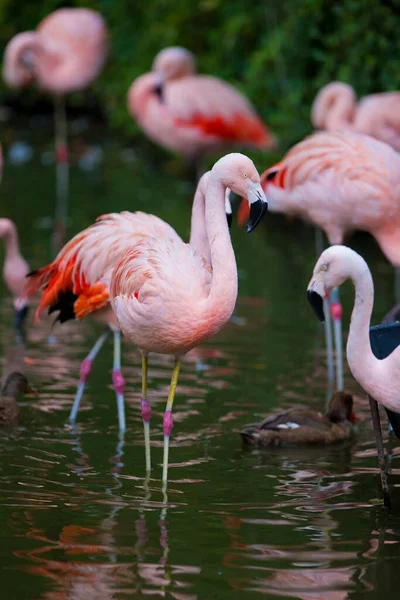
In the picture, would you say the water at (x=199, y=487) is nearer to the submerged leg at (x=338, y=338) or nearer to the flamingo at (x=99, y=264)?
the submerged leg at (x=338, y=338)

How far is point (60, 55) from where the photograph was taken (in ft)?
46.3

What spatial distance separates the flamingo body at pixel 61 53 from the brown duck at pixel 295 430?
8790 millimetres

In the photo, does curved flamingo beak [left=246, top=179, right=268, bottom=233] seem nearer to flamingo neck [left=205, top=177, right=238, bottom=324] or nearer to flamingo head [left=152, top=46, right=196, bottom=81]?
flamingo neck [left=205, top=177, right=238, bottom=324]

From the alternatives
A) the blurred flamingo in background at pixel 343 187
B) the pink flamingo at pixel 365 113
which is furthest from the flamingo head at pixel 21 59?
the blurred flamingo in background at pixel 343 187

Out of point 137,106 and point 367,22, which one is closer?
point 367,22

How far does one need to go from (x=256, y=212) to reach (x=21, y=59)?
9.59m

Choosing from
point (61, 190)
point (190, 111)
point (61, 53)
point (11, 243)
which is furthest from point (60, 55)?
point (11, 243)

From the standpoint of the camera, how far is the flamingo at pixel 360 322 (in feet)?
14.9

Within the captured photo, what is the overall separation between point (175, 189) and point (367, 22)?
10.8ft

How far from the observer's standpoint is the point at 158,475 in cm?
516

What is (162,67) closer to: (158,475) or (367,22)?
(367,22)

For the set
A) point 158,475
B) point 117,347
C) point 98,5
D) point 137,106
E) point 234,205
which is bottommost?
point 158,475

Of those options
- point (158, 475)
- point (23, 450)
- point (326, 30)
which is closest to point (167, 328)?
point (158, 475)

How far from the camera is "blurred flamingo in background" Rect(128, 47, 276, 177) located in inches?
455
